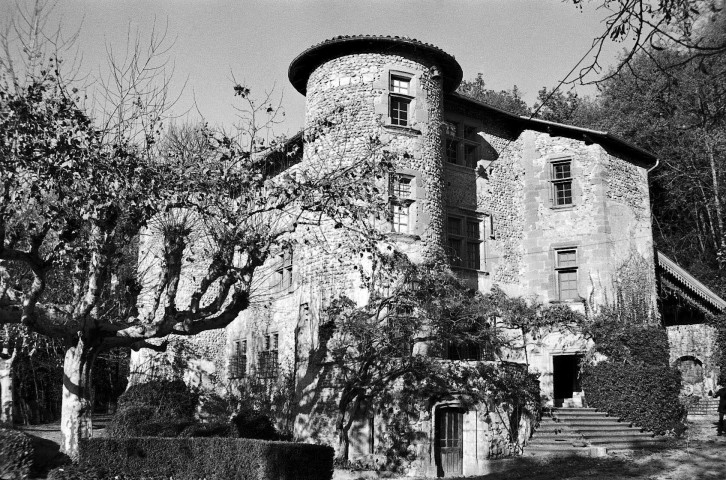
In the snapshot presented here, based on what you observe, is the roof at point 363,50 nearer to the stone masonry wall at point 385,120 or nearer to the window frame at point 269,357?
the stone masonry wall at point 385,120

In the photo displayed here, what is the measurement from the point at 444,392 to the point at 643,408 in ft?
18.5

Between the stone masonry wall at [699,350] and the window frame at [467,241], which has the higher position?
the window frame at [467,241]

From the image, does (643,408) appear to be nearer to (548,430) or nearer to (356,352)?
(548,430)

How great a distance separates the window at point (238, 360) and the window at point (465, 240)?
8990 millimetres

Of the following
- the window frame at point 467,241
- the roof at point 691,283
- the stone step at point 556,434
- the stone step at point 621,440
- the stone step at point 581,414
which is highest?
the window frame at point 467,241

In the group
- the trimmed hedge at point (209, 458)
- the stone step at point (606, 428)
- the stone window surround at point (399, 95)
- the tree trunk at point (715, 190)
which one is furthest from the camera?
the tree trunk at point (715, 190)

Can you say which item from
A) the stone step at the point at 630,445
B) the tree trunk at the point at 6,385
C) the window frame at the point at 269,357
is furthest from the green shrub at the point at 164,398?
the stone step at the point at 630,445

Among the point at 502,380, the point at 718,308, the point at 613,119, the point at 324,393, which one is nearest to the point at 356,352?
the point at 324,393

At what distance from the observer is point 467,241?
71.2 feet

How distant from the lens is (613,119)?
3059 centimetres

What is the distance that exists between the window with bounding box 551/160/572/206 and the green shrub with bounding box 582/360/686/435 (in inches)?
214

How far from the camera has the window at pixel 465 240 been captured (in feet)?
70.4

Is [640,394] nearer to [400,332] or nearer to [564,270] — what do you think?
[564,270]

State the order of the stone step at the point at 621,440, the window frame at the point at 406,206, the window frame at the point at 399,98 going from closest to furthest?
the stone step at the point at 621,440, the window frame at the point at 406,206, the window frame at the point at 399,98
